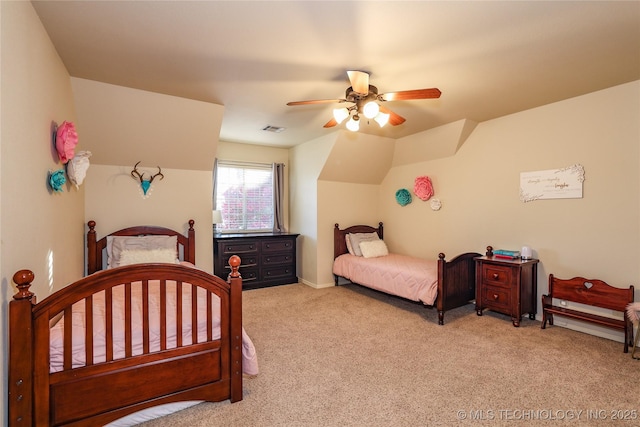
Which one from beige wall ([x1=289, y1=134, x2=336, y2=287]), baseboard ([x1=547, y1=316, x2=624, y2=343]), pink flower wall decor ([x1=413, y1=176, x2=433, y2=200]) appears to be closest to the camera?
baseboard ([x1=547, y1=316, x2=624, y2=343])

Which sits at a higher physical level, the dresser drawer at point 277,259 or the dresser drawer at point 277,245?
the dresser drawer at point 277,245

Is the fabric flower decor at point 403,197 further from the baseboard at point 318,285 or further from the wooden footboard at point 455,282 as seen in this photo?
the baseboard at point 318,285

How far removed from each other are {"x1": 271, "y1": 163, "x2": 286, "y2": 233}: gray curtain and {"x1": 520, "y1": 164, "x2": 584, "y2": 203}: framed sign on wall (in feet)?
12.2

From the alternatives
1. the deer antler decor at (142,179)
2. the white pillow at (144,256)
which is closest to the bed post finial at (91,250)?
the white pillow at (144,256)

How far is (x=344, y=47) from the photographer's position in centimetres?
229

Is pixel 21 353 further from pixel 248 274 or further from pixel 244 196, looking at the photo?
pixel 244 196

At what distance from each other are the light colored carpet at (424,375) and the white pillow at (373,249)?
1263 millimetres

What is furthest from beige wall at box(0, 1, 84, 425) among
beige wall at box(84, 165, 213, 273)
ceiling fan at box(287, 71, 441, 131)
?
ceiling fan at box(287, 71, 441, 131)

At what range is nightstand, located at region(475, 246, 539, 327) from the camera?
11.2 feet

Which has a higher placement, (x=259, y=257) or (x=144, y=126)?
(x=144, y=126)

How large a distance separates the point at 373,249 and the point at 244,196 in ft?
8.00

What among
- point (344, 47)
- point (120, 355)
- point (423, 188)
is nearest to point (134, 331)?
point (120, 355)

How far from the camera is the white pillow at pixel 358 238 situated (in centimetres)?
512

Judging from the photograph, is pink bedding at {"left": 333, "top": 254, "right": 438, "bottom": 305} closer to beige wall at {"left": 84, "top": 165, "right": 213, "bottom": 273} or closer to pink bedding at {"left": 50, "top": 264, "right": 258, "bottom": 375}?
beige wall at {"left": 84, "top": 165, "right": 213, "bottom": 273}
